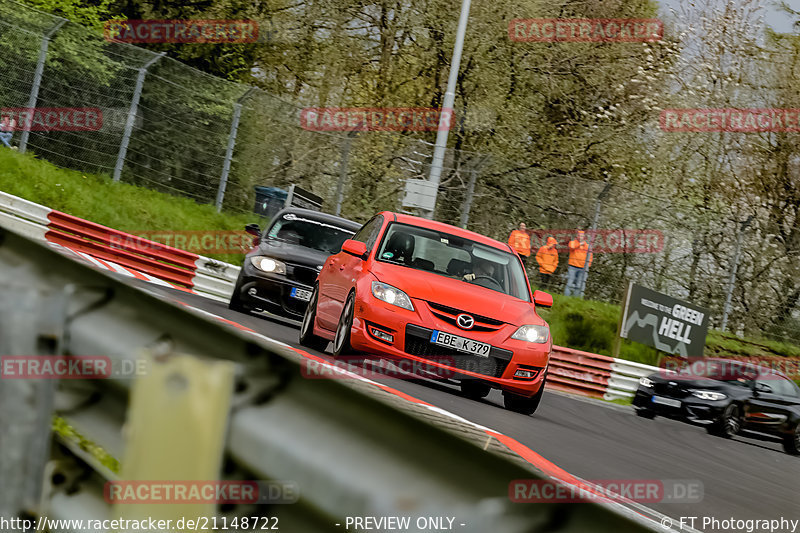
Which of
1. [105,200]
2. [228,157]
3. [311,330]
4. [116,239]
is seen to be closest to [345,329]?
[311,330]

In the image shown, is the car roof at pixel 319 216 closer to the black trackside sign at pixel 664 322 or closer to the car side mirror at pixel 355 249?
the car side mirror at pixel 355 249

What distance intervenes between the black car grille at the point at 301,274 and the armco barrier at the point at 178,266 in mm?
5786

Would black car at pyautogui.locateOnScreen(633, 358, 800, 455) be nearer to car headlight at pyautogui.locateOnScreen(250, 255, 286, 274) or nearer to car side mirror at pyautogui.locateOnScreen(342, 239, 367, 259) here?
car headlight at pyautogui.locateOnScreen(250, 255, 286, 274)

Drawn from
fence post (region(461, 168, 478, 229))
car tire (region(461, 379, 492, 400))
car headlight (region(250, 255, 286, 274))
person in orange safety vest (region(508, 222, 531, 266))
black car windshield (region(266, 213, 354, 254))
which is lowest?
car tire (region(461, 379, 492, 400))

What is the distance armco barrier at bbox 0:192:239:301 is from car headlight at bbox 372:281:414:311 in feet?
30.6

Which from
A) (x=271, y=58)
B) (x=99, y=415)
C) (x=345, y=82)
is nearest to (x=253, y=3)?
(x=271, y=58)

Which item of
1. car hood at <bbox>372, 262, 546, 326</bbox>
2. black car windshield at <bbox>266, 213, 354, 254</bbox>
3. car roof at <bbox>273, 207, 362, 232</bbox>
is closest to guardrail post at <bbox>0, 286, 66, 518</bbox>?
car hood at <bbox>372, 262, 546, 326</bbox>

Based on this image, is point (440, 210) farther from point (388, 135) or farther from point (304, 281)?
point (304, 281)

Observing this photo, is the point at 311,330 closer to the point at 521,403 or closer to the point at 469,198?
the point at 521,403

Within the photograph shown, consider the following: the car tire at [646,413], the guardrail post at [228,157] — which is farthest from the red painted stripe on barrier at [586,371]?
the guardrail post at [228,157]

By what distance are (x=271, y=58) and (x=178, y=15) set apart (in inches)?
172

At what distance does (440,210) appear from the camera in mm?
23188

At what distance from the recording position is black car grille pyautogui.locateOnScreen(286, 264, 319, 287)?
43.6 ft

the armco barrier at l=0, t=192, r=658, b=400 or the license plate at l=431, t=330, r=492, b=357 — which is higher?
the license plate at l=431, t=330, r=492, b=357
